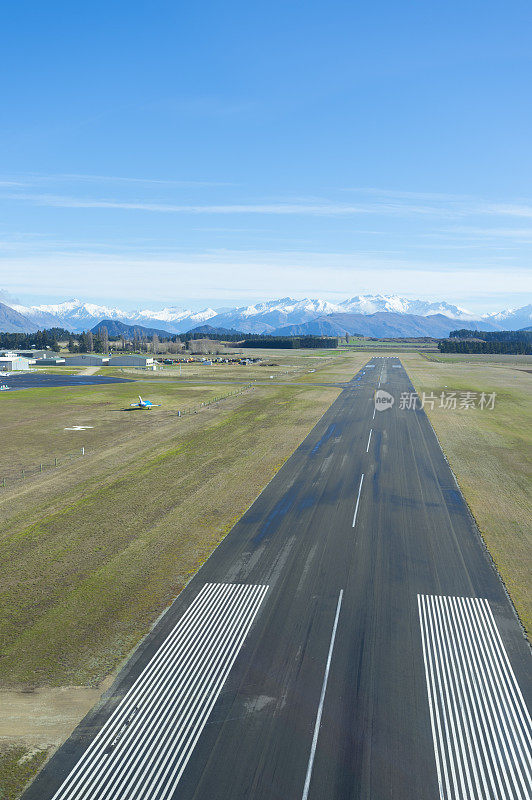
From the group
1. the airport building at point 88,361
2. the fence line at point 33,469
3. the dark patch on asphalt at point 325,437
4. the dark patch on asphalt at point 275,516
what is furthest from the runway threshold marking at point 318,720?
the airport building at point 88,361

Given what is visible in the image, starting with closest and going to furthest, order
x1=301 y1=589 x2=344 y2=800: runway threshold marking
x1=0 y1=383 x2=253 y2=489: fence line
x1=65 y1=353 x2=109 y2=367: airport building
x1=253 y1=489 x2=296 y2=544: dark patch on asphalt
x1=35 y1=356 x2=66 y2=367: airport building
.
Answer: x1=301 y1=589 x2=344 y2=800: runway threshold marking, x1=253 y1=489 x2=296 y2=544: dark patch on asphalt, x1=0 y1=383 x2=253 y2=489: fence line, x1=65 y1=353 x2=109 y2=367: airport building, x1=35 y1=356 x2=66 y2=367: airport building

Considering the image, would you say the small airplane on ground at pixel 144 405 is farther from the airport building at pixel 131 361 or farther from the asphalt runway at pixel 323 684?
the airport building at pixel 131 361

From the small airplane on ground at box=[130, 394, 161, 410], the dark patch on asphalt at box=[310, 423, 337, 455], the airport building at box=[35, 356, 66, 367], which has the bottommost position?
the dark patch on asphalt at box=[310, 423, 337, 455]

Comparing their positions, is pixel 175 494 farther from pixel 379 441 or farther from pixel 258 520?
pixel 379 441

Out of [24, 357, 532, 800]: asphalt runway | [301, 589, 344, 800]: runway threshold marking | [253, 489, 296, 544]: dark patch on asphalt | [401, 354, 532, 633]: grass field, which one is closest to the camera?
[301, 589, 344, 800]: runway threshold marking

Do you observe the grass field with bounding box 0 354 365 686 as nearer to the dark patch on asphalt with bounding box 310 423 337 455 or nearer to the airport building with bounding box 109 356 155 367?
the dark patch on asphalt with bounding box 310 423 337 455

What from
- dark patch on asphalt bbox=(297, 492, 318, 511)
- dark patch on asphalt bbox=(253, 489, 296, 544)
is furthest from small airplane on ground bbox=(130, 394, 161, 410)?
dark patch on asphalt bbox=(297, 492, 318, 511)

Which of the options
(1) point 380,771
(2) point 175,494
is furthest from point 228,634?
(2) point 175,494
